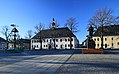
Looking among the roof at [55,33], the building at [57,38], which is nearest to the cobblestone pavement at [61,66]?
the building at [57,38]

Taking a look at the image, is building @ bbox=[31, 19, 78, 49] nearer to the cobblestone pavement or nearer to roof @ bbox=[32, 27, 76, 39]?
roof @ bbox=[32, 27, 76, 39]

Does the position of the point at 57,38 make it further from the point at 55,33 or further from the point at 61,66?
the point at 61,66

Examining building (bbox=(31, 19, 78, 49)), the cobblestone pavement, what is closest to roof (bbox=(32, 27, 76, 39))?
building (bbox=(31, 19, 78, 49))

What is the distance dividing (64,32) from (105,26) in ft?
139

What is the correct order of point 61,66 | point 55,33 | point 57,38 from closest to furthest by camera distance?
point 61,66
point 55,33
point 57,38

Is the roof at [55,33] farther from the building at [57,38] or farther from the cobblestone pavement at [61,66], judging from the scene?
the cobblestone pavement at [61,66]

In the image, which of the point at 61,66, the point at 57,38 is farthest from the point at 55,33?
the point at 61,66

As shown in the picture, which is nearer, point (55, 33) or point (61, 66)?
point (61, 66)

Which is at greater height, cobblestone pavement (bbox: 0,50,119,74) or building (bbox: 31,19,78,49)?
building (bbox: 31,19,78,49)

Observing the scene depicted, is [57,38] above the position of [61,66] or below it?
above

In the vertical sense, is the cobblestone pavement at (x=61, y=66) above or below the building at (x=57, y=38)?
below

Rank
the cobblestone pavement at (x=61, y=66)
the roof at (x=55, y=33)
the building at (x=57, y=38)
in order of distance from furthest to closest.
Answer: the roof at (x=55, y=33)
the building at (x=57, y=38)
the cobblestone pavement at (x=61, y=66)

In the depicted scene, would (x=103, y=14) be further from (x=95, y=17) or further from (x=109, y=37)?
(x=109, y=37)

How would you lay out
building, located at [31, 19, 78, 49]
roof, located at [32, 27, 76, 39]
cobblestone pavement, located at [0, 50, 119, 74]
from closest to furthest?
cobblestone pavement, located at [0, 50, 119, 74] < building, located at [31, 19, 78, 49] < roof, located at [32, 27, 76, 39]
